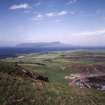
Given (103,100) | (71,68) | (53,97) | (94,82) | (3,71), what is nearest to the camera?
(53,97)

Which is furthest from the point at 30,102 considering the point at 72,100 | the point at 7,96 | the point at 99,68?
the point at 99,68

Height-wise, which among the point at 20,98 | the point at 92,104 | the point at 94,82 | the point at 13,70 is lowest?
the point at 94,82

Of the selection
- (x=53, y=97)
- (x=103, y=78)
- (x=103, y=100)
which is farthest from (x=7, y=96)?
(x=103, y=78)

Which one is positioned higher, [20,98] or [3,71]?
[3,71]

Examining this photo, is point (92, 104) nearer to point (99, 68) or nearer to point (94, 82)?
point (94, 82)

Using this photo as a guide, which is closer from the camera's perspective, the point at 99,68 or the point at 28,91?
the point at 28,91

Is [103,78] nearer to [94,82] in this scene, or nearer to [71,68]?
[94,82]

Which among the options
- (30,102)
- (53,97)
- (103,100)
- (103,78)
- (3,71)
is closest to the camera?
(30,102)

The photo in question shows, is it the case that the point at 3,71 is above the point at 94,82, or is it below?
above

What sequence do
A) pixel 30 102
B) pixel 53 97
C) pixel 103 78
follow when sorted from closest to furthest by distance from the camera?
pixel 30 102 → pixel 53 97 → pixel 103 78
